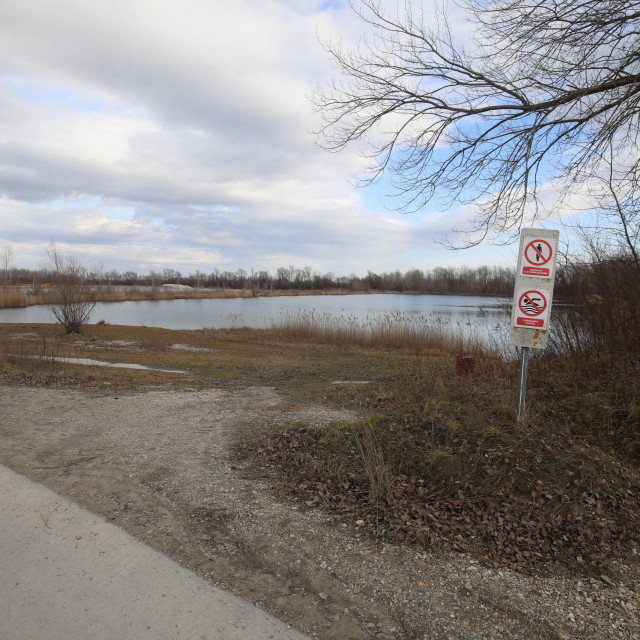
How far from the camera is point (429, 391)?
6.71 metres

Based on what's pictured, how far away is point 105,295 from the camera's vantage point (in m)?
58.7

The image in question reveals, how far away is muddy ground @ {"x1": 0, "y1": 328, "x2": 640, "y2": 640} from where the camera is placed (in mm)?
2730

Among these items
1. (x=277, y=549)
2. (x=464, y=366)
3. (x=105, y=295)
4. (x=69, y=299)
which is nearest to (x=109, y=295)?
(x=105, y=295)

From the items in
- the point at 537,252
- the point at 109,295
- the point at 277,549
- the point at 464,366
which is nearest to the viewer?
the point at 277,549

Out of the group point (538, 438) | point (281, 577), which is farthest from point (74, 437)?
point (538, 438)

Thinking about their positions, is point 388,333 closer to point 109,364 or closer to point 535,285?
point 109,364

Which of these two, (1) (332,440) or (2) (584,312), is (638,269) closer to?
(2) (584,312)

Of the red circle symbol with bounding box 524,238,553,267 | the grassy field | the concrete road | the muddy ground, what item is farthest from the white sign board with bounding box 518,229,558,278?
the concrete road

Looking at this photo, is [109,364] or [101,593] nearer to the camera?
[101,593]

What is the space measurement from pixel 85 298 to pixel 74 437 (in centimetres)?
1962

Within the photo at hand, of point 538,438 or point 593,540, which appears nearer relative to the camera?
point 593,540

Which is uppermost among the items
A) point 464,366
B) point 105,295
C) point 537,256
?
point 537,256

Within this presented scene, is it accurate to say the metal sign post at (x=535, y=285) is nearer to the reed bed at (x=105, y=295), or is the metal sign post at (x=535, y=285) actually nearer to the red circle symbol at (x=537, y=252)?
the red circle symbol at (x=537, y=252)

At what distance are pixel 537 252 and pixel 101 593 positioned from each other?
4.66 meters
